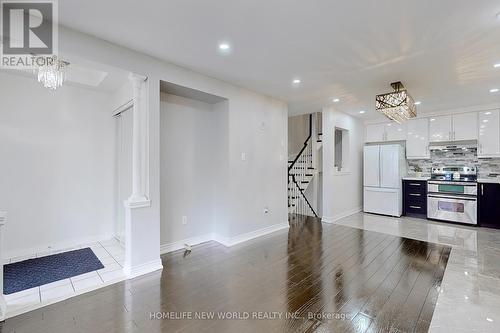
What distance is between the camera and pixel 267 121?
4719 mm

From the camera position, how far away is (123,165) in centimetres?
403

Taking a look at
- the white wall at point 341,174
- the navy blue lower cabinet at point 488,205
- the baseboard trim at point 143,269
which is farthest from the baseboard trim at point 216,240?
the navy blue lower cabinet at point 488,205

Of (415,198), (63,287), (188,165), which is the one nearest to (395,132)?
(415,198)

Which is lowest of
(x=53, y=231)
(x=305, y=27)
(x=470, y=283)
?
(x=470, y=283)

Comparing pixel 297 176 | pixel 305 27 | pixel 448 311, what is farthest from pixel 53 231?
pixel 297 176

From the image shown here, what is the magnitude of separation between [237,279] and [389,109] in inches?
140

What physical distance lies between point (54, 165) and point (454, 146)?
8.46m

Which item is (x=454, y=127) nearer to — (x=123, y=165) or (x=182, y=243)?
(x=182, y=243)

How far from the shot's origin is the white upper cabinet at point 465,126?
5.48 metres

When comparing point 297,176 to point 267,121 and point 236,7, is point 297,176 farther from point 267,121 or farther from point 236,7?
point 236,7

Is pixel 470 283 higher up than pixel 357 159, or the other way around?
pixel 357 159

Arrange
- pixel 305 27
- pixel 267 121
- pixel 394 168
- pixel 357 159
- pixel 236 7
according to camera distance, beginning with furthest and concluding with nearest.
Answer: pixel 357 159, pixel 394 168, pixel 267 121, pixel 305 27, pixel 236 7

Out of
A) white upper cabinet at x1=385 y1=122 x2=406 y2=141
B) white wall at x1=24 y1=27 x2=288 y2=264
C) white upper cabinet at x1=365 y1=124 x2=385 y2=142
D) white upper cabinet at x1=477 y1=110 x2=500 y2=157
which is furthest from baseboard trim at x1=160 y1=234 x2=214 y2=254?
white upper cabinet at x1=477 y1=110 x2=500 y2=157

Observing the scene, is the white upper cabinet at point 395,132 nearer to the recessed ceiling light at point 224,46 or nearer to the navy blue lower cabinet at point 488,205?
the navy blue lower cabinet at point 488,205
